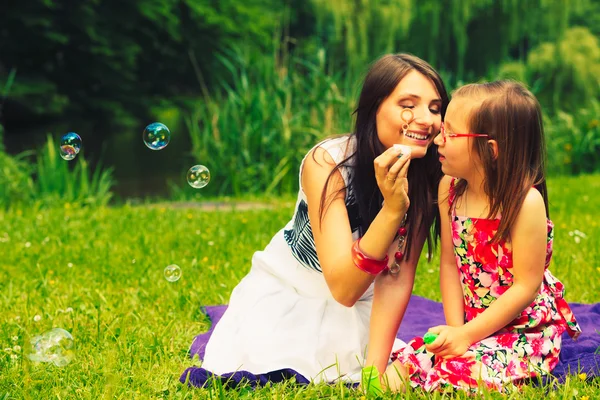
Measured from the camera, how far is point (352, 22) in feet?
35.4

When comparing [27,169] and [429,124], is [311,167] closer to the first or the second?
[429,124]

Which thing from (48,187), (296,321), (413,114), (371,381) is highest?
(413,114)

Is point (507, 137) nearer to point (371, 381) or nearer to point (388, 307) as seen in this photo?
point (388, 307)

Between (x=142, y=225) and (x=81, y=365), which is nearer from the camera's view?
(x=81, y=365)

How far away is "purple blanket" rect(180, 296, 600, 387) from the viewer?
245 cm

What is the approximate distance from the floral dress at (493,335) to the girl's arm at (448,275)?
2 cm

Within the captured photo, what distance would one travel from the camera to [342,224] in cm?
243

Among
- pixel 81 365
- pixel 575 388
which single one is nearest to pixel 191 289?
pixel 81 365

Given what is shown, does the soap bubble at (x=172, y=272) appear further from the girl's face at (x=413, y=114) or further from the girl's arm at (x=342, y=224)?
the girl's face at (x=413, y=114)

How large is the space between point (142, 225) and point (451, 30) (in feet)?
25.9

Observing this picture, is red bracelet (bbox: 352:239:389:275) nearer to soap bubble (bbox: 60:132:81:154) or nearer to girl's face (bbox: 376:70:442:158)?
girl's face (bbox: 376:70:442:158)

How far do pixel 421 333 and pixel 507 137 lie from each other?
1169mm

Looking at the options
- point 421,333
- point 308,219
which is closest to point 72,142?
point 308,219

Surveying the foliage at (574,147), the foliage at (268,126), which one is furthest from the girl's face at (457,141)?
the foliage at (574,147)
